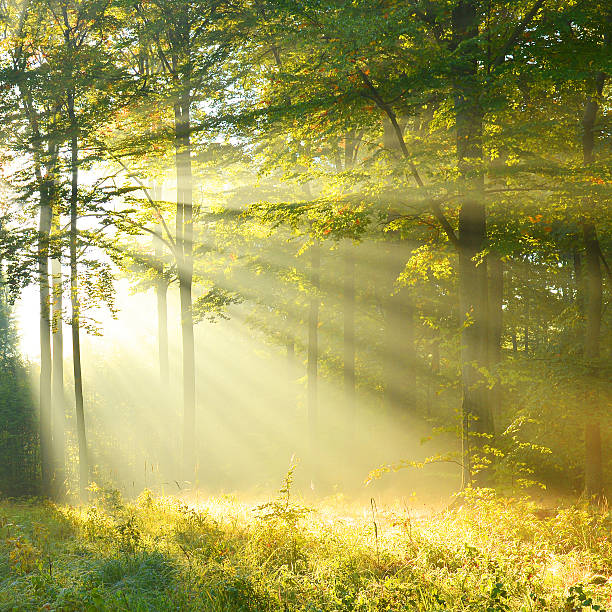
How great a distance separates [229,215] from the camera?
15.9 metres

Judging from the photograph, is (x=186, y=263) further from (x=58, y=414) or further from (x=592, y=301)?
(x=592, y=301)

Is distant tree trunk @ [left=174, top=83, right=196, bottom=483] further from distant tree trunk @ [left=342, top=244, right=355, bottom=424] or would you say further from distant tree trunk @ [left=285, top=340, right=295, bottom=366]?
distant tree trunk @ [left=285, top=340, right=295, bottom=366]

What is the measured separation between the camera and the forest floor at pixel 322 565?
173 inches

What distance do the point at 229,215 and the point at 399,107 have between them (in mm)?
7658

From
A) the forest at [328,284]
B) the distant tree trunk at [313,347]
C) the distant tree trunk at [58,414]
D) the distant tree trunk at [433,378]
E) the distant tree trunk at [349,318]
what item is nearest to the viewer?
the forest at [328,284]

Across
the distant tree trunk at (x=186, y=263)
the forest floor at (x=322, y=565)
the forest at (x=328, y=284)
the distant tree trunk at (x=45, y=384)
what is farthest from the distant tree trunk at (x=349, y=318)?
the forest floor at (x=322, y=565)

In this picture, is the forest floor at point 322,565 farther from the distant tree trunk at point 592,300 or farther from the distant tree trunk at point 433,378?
the distant tree trunk at point 433,378

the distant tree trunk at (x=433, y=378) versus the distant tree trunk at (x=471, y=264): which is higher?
the distant tree trunk at (x=471, y=264)

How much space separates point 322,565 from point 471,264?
585 cm

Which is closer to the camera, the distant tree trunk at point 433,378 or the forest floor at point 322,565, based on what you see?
the forest floor at point 322,565

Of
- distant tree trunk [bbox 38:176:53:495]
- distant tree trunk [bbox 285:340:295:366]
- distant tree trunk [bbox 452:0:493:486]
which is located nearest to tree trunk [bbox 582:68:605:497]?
distant tree trunk [bbox 452:0:493:486]

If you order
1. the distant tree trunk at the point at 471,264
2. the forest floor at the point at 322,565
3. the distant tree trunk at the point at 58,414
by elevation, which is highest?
the distant tree trunk at the point at 471,264

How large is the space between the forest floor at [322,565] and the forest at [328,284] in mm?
36

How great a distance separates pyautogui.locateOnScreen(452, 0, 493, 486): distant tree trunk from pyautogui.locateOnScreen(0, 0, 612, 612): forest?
5 cm
